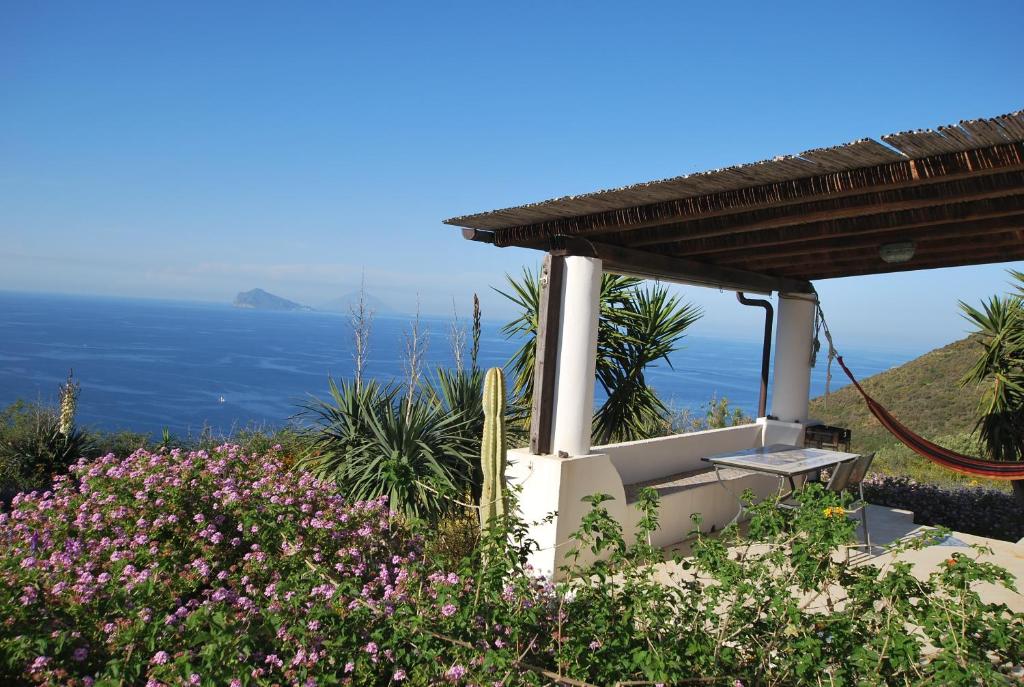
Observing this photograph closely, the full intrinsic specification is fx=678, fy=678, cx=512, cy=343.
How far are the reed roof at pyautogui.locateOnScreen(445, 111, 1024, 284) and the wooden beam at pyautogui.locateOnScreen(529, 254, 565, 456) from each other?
205 mm

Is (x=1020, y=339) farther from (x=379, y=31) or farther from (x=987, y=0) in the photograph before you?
(x=379, y=31)

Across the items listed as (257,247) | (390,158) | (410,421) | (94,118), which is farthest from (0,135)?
(257,247)

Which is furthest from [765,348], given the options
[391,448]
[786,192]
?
[391,448]

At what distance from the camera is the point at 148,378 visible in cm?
3928

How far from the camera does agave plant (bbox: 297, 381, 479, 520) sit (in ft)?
15.8

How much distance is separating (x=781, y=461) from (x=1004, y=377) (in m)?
4.40

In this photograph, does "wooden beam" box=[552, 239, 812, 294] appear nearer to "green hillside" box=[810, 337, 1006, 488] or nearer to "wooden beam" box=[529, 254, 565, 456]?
"wooden beam" box=[529, 254, 565, 456]

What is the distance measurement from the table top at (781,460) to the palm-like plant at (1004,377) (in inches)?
143

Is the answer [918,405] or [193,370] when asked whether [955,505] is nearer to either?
[918,405]

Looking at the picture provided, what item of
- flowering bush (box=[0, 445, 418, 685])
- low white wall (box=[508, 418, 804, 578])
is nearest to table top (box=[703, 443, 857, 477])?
low white wall (box=[508, 418, 804, 578])

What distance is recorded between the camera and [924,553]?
488 cm

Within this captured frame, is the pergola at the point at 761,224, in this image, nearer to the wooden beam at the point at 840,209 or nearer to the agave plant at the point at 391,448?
Result: the wooden beam at the point at 840,209

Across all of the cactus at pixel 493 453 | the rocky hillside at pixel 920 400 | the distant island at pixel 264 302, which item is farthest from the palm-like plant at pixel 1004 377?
the distant island at pixel 264 302

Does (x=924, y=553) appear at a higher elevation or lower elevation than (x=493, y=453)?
lower
